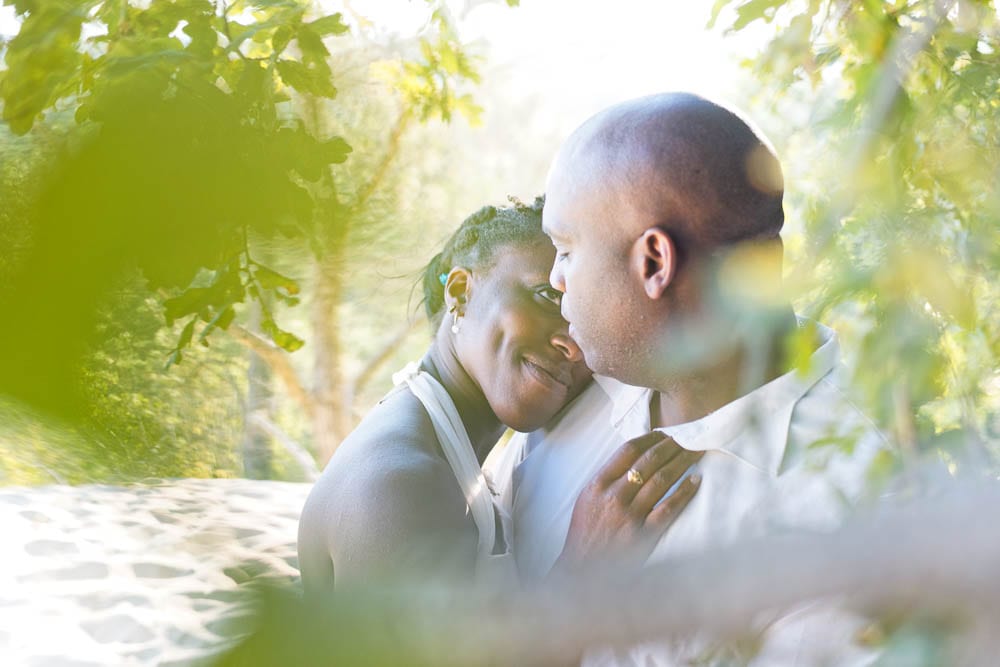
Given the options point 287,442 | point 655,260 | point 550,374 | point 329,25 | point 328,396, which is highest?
point 329,25

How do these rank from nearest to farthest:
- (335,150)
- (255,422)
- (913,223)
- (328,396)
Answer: (335,150), (913,223), (328,396), (255,422)

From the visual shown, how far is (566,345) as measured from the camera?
7.15 ft

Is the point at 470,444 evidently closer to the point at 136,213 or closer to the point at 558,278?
the point at 558,278

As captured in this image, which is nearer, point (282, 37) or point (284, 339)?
point (282, 37)

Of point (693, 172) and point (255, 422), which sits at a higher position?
point (693, 172)

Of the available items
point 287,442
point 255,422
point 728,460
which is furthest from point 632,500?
point 255,422

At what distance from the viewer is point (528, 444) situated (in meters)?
A: 2.47

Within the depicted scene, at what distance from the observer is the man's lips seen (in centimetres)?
220

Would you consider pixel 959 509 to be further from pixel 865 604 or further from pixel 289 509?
pixel 289 509

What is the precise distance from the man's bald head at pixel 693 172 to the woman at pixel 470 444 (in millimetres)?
426

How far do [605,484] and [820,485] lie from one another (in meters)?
0.43

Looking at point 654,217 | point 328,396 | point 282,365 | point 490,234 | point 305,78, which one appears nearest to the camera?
point 305,78

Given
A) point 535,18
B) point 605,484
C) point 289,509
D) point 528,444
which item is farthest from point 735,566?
point 535,18

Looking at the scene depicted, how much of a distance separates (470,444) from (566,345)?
323 mm
